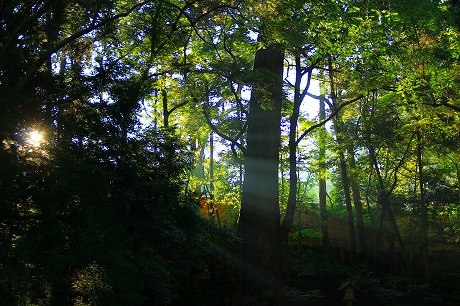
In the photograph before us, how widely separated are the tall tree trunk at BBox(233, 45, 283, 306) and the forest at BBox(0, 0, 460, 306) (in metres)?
0.03

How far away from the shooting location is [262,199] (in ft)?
31.5

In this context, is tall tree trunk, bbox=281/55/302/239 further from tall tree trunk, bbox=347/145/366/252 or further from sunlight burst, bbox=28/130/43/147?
tall tree trunk, bbox=347/145/366/252

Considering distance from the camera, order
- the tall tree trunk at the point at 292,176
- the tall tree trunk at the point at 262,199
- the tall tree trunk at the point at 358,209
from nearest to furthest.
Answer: the tall tree trunk at the point at 262,199, the tall tree trunk at the point at 292,176, the tall tree trunk at the point at 358,209

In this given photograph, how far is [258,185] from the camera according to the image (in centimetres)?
974

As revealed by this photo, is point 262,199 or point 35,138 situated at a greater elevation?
point 35,138

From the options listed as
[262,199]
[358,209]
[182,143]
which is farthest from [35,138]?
[358,209]

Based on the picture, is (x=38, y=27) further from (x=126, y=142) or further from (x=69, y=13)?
(x=126, y=142)

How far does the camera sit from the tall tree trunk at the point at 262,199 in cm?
877

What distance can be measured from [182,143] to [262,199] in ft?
9.35

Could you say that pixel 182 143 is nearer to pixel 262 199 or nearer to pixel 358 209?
pixel 262 199

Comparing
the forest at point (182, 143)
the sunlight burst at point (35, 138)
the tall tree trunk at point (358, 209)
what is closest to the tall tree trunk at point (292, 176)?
the forest at point (182, 143)

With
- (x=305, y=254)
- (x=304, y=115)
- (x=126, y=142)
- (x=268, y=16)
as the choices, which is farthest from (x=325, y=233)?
(x=126, y=142)

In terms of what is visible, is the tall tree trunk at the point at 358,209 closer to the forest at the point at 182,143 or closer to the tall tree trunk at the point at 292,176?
the forest at the point at 182,143

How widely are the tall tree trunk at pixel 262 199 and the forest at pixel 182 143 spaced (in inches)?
1.4
